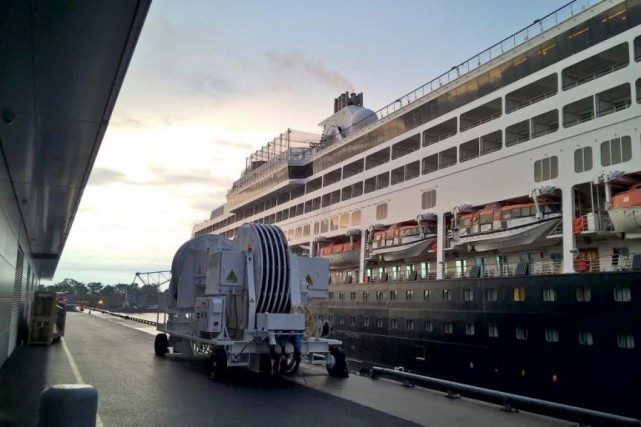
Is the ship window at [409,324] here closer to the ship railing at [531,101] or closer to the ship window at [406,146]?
the ship window at [406,146]

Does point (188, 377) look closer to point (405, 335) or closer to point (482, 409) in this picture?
point (482, 409)

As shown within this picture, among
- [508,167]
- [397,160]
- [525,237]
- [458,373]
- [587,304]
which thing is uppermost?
[397,160]

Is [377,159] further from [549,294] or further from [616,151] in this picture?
[549,294]

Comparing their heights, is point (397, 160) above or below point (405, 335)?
above

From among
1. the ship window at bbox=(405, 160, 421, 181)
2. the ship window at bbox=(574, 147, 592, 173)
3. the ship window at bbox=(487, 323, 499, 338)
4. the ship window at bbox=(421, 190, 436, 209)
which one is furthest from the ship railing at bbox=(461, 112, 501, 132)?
the ship window at bbox=(487, 323, 499, 338)

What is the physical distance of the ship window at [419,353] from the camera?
65.0 ft

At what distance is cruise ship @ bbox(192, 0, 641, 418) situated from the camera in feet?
46.2

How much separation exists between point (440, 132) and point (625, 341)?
14.0 metres

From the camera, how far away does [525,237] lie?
57.1ft

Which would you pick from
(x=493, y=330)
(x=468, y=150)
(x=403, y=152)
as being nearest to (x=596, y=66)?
(x=468, y=150)

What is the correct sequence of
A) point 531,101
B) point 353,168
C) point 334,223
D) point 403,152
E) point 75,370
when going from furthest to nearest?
point 353,168
point 334,223
point 403,152
point 531,101
point 75,370

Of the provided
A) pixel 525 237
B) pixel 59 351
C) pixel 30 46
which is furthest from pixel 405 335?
pixel 30 46

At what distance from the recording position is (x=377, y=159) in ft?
94.1

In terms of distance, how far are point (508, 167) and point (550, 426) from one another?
14.0 meters
